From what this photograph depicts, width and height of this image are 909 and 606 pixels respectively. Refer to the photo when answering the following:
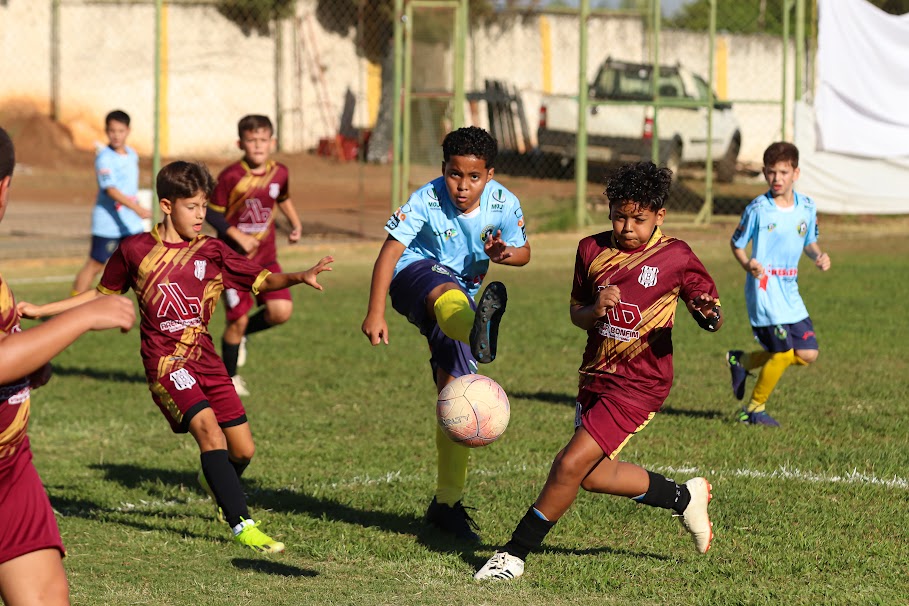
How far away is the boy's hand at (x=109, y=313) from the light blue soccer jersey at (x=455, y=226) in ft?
8.58

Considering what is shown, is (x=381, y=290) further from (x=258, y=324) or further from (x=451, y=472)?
(x=258, y=324)

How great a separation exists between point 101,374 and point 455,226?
521 centimetres

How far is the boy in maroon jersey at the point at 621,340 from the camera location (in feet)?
16.7

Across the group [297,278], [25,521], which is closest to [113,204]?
[297,278]

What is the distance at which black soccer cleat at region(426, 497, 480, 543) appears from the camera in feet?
19.1

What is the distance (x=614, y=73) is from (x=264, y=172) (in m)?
→ 15.6

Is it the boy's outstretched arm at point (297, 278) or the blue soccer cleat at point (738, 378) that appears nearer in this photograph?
the boy's outstretched arm at point (297, 278)

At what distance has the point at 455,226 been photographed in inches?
233

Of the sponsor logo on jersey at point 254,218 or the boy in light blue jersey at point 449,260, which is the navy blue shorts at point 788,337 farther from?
the sponsor logo on jersey at point 254,218

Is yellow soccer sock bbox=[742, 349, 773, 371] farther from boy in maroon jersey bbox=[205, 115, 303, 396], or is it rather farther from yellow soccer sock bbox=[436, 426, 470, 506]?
boy in maroon jersey bbox=[205, 115, 303, 396]

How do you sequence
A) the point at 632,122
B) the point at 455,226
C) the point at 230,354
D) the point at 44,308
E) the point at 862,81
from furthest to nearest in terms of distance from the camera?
1. the point at 632,122
2. the point at 862,81
3. the point at 230,354
4. the point at 455,226
5. the point at 44,308

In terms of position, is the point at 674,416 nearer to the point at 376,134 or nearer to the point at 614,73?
the point at 614,73

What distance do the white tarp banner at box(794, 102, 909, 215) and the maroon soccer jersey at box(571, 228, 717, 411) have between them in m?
13.7

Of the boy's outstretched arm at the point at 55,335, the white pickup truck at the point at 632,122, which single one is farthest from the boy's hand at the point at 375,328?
the white pickup truck at the point at 632,122
